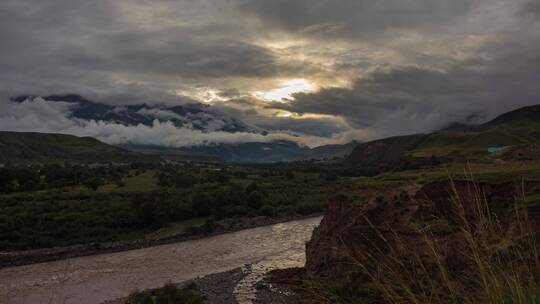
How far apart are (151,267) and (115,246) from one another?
14190mm

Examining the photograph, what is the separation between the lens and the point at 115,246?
56562mm

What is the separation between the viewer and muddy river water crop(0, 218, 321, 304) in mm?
35719

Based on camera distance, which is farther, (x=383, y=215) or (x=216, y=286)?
(x=216, y=286)

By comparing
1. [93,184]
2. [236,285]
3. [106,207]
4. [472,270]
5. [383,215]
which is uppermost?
→ [472,270]

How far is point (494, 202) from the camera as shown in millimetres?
26922

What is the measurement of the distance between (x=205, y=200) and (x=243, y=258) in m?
29.7

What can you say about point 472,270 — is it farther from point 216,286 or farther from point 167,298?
point 216,286

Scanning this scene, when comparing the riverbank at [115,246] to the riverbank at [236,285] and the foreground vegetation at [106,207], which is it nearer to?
the foreground vegetation at [106,207]

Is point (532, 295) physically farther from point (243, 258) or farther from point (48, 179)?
point (48, 179)

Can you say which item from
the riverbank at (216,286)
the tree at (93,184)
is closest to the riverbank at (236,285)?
the riverbank at (216,286)

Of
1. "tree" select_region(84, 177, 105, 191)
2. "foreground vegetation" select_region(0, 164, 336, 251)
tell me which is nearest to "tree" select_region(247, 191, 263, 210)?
"foreground vegetation" select_region(0, 164, 336, 251)

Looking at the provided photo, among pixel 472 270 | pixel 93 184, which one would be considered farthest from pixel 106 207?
pixel 472 270

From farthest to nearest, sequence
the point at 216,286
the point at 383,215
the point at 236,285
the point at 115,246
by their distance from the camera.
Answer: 1. the point at 115,246
2. the point at 236,285
3. the point at 216,286
4. the point at 383,215

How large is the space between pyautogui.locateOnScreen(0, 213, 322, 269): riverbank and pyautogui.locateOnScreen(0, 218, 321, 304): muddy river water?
1.91 metres
